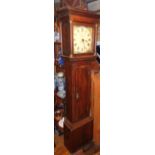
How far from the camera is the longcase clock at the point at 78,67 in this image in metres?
1.85

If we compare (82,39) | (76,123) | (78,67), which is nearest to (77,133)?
(76,123)

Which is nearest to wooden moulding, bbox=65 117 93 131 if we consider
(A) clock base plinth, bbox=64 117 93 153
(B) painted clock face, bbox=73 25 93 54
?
(A) clock base plinth, bbox=64 117 93 153

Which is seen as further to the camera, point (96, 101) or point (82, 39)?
point (96, 101)

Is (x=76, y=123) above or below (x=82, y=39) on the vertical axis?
below

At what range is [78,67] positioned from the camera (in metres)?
1.98

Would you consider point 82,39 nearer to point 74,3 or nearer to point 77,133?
point 74,3

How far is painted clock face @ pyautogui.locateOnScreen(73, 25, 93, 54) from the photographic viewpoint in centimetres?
189

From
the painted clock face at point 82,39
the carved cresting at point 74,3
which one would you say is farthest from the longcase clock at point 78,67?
the carved cresting at point 74,3

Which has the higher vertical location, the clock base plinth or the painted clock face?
the painted clock face

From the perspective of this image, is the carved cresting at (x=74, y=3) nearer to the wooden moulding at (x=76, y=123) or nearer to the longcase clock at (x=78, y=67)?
the longcase clock at (x=78, y=67)

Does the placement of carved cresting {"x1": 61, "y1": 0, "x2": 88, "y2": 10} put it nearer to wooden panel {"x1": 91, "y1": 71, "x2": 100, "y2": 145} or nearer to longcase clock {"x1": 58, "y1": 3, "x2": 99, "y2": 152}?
longcase clock {"x1": 58, "y1": 3, "x2": 99, "y2": 152}

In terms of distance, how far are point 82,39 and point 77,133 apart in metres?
1.14
